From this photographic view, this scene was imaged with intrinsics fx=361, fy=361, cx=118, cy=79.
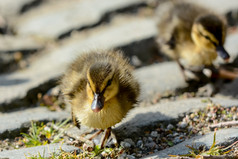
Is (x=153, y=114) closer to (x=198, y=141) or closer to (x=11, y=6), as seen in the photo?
(x=198, y=141)

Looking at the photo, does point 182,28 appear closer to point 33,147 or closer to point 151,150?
point 151,150

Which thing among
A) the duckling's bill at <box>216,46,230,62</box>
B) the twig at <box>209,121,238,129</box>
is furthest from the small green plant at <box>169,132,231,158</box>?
the duckling's bill at <box>216,46,230,62</box>

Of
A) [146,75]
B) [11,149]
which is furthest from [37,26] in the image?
[11,149]

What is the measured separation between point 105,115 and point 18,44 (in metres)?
2.73

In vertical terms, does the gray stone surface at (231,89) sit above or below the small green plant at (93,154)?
below

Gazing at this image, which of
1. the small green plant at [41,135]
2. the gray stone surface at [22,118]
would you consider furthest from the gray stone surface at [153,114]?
the gray stone surface at [22,118]

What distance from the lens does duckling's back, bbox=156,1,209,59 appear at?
14.0 feet

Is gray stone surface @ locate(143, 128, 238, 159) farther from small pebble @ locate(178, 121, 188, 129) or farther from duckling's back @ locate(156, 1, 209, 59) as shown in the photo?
duckling's back @ locate(156, 1, 209, 59)

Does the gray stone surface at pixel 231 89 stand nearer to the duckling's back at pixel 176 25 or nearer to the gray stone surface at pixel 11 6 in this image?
the duckling's back at pixel 176 25

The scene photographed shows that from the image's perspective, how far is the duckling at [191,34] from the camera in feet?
12.7

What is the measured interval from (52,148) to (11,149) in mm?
448

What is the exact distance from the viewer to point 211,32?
12.6ft

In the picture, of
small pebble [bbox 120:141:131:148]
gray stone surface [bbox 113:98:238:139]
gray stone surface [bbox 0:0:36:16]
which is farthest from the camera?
gray stone surface [bbox 0:0:36:16]

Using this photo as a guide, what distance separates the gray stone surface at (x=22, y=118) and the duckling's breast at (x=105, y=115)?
66 centimetres
